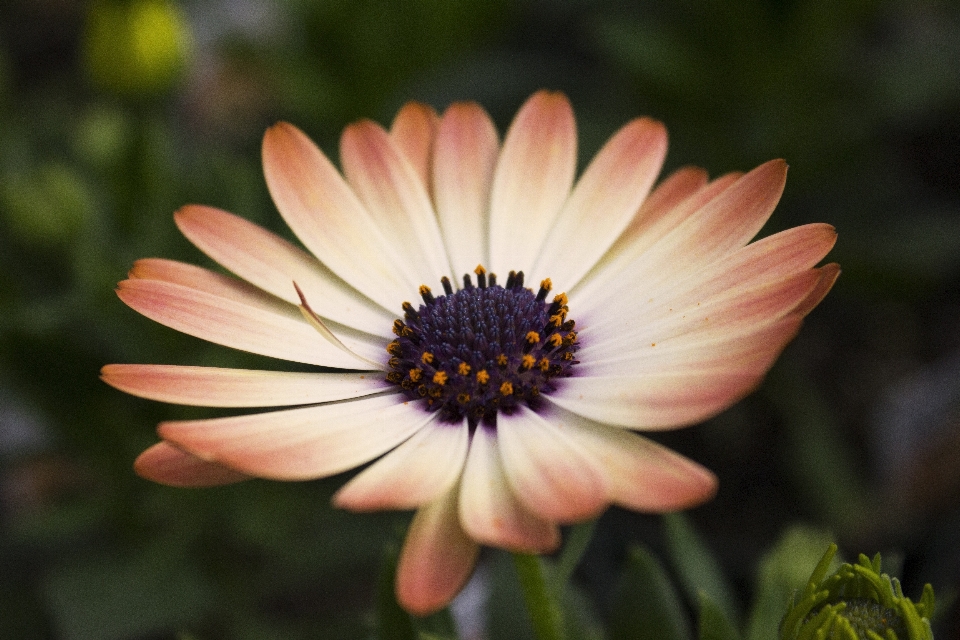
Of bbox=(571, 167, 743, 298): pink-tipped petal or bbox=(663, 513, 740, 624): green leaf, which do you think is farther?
bbox=(663, 513, 740, 624): green leaf

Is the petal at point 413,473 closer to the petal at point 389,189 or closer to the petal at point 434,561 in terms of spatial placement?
the petal at point 434,561

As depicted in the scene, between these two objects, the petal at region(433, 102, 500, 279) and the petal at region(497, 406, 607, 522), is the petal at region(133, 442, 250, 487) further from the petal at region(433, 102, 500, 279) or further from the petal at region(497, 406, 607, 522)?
the petal at region(433, 102, 500, 279)

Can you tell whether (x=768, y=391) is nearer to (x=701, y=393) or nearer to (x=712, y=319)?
(x=712, y=319)

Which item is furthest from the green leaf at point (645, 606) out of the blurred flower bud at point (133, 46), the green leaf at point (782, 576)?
the blurred flower bud at point (133, 46)

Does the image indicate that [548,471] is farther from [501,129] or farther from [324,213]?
[501,129]

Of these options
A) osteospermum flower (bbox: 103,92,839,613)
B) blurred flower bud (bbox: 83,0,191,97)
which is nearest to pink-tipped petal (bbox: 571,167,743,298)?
osteospermum flower (bbox: 103,92,839,613)
